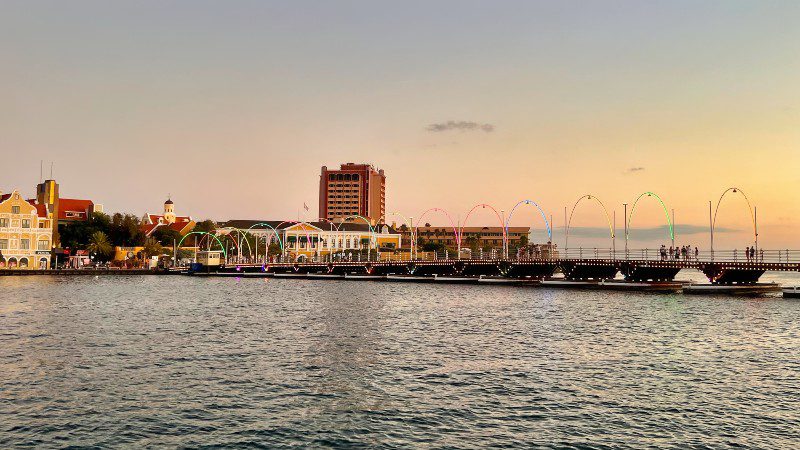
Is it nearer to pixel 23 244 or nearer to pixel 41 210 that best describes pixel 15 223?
pixel 23 244

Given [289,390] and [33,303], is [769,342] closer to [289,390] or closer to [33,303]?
[289,390]

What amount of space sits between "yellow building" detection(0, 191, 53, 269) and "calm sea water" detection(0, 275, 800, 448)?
12010 centimetres

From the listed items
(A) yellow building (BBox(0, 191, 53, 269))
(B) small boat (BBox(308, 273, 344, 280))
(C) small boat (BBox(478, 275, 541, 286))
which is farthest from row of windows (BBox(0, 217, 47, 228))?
(C) small boat (BBox(478, 275, 541, 286))

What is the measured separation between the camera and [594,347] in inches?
2046

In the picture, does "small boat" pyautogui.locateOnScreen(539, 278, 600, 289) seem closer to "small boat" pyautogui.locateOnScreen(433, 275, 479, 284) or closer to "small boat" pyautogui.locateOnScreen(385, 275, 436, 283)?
"small boat" pyautogui.locateOnScreen(433, 275, 479, 284)

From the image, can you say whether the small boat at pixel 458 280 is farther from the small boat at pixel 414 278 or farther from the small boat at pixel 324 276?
the small boat at pixel 324 276

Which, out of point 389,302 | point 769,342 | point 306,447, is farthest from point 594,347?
point 389,302

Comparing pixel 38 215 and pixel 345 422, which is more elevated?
pixel 38 215

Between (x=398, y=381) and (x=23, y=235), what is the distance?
17659cm

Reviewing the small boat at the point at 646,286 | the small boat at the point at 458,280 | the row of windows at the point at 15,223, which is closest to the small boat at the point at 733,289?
the small boat at the point at 646,286

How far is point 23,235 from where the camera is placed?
18062 centimetres

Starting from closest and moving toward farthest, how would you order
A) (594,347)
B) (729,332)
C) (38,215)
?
(594,347) → (729,332) → (38,215)

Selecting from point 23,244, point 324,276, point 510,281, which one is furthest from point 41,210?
point 510,281

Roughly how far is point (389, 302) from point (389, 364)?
56.9m
